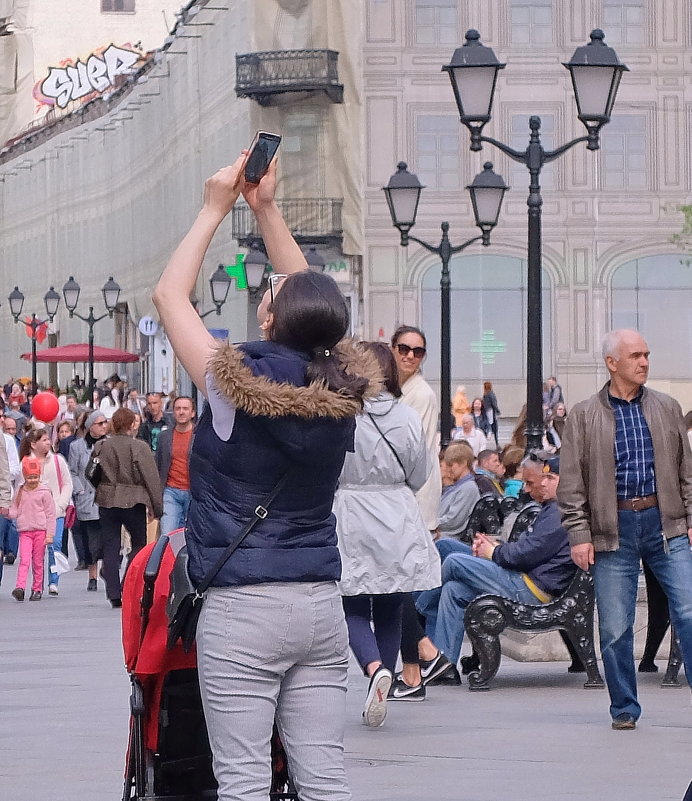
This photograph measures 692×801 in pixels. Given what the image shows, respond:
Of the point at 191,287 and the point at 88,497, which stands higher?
the point at 191,287

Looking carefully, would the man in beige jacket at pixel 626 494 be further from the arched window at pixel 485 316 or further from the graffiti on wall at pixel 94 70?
the graffiti on wall at pixel 94 70

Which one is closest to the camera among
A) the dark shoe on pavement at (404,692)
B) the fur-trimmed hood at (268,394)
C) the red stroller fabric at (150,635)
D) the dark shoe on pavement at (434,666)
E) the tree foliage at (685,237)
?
the fur-trimmed hood at (268,394)

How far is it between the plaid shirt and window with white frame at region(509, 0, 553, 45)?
133 feet

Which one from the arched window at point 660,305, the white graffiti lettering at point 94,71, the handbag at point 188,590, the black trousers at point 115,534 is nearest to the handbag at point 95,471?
the black trousers at point 115,534

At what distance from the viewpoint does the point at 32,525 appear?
17.0m

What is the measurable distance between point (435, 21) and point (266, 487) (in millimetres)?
44405

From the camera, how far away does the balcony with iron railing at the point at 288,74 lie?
46.2 m

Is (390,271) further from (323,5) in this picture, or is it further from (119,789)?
(119,789)

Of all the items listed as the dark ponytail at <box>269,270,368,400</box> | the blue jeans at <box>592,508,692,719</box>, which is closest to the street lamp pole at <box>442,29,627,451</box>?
the blue jeans at <box>592,508,692,719</box>

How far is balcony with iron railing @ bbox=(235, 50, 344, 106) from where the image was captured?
1821 inches

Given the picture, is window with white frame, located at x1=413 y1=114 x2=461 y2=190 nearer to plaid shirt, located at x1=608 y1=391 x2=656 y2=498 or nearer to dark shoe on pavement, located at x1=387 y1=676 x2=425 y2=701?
dark shoe on pavement, located at x1=387 y1=676 x2=425 y2=701

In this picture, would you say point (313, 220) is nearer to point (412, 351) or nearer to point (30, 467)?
point (30, 467)

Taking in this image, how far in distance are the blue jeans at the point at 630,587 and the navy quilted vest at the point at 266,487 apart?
388 centimetres

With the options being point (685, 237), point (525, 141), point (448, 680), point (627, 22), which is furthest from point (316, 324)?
point (627, 22)
